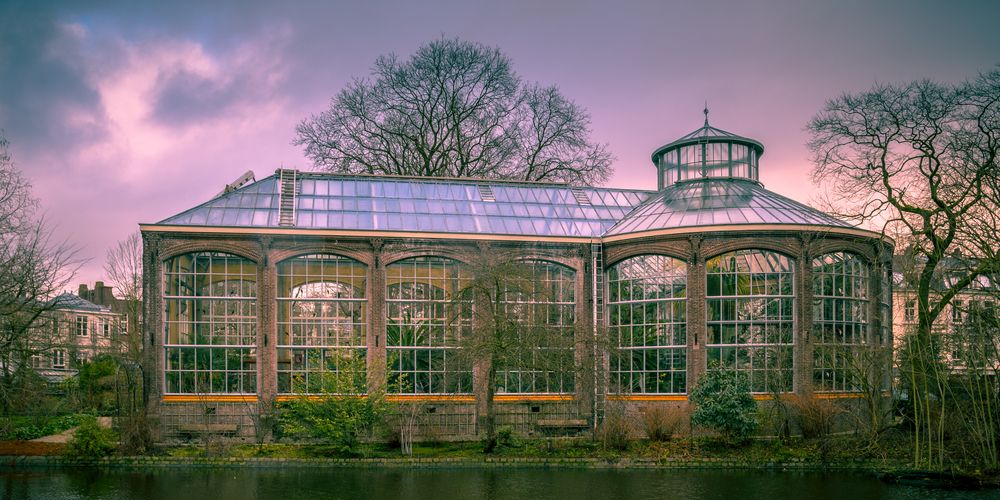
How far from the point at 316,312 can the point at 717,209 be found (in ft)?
50.0

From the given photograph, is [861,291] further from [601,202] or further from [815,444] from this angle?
[601,202]

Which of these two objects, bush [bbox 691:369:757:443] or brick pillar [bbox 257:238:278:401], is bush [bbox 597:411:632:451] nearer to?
bush [bbox 691:369:757:443]

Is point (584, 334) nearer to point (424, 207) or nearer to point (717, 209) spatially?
point (717, 209)

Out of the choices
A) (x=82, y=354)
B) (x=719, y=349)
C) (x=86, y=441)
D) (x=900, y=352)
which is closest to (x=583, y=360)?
(x=719, y=349)

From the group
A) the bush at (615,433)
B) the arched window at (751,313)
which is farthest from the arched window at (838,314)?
the bush at (615,433)

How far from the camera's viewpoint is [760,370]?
2884 centimetres

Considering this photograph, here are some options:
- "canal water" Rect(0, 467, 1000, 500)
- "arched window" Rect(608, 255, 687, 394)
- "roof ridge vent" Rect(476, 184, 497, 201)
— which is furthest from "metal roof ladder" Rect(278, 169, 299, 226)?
"arched window" Rect(608, 255, 687, 394)

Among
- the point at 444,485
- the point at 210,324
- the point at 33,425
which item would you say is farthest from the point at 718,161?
the point at 33,425

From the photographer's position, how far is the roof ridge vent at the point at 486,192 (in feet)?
114

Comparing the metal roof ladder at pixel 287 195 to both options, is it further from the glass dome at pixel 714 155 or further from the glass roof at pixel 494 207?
the glass dome at pixel 714 155

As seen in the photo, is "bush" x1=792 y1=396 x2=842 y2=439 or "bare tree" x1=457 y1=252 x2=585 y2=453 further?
"bush" x1=792 y1=396 x2=842 y2=439

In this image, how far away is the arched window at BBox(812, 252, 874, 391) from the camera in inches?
1139

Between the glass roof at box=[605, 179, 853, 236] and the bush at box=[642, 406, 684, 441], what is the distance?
6.71m

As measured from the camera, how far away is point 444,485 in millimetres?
21297
